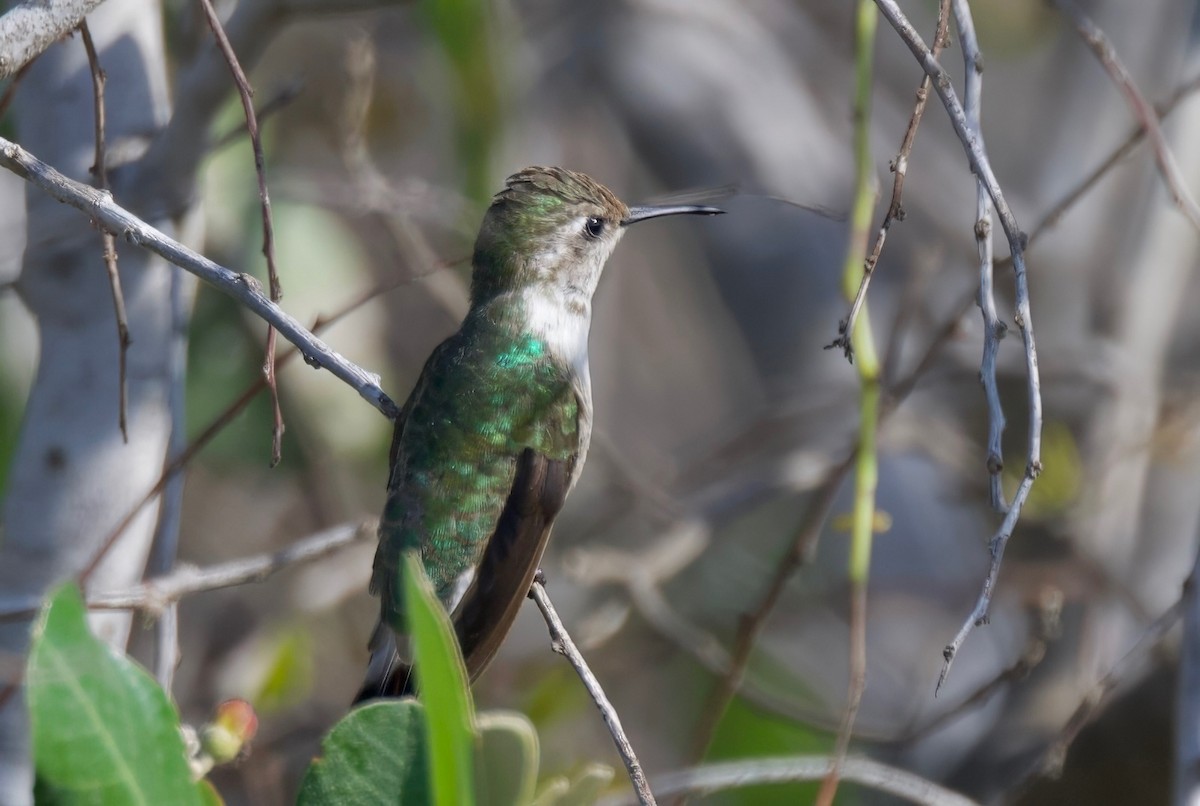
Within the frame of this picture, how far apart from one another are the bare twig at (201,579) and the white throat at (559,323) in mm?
613

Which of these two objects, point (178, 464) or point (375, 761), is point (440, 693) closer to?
point (375, 761)

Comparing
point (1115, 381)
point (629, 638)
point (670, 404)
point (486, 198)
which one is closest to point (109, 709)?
point (486, 198)

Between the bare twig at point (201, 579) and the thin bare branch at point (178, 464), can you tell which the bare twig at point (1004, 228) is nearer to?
the thin bare branch at point (178, 464)

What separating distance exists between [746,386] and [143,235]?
4.08 m

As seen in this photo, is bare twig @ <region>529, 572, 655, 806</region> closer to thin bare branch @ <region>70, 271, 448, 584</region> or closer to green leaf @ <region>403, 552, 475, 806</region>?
green leaf @ <region>403, 552, 475, 806</region>

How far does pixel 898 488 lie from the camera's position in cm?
478

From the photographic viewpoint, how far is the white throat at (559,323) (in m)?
2.71

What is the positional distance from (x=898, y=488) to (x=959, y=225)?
1.03 m

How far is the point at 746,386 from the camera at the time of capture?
555 cm

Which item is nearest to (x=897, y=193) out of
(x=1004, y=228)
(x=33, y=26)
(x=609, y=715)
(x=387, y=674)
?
(x=1004, y=228)

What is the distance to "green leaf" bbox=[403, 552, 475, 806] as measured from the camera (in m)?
1.05

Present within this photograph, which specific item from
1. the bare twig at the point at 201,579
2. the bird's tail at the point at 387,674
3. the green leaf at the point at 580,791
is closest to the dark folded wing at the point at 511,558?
the bird's tail at the point at 387,674

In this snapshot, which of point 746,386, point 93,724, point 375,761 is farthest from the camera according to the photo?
point 746,386

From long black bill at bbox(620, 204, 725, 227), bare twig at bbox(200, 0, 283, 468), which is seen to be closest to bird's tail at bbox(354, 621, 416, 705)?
bare twig at bbox(200, 0, 283, 468)
